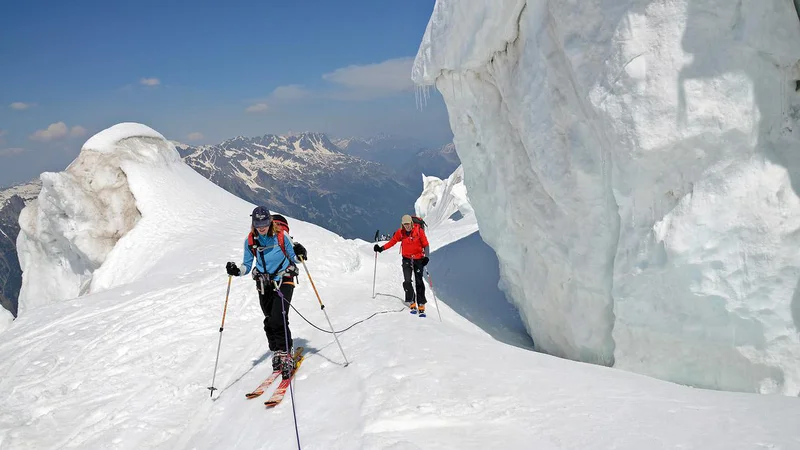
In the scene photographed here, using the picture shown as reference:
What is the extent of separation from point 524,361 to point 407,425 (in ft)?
8.69

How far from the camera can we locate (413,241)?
1132cm

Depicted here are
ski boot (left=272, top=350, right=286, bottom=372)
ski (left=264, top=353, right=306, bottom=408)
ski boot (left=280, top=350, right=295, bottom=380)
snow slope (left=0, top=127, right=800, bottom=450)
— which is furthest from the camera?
ski boot (left=272, top=350, right=286, bottom=372)

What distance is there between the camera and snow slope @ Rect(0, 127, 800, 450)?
454 cm

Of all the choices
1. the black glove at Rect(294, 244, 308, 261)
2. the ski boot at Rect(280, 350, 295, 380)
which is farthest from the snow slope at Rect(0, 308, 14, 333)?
the black glove at Rect(294, 244, 308, 261)

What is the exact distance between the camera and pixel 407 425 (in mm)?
4887

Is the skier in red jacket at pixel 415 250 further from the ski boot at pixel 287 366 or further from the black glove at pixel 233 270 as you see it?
the ski boot at pixel 287 366

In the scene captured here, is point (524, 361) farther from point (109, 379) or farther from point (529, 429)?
point (109, 379)

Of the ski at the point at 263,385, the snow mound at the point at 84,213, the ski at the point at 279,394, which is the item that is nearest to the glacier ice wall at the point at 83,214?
the snow mound at the point at 84,213

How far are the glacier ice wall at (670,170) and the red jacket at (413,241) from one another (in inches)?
124

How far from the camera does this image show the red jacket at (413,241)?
37.0ft

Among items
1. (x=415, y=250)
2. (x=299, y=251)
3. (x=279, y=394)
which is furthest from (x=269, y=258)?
(x=415, y=250)

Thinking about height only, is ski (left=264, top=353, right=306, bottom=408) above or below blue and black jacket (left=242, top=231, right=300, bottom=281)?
below

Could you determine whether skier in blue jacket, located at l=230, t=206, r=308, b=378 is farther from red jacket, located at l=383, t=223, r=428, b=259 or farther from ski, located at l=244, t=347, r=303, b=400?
red jacket, located at l=383, t=223, r=428, b=259

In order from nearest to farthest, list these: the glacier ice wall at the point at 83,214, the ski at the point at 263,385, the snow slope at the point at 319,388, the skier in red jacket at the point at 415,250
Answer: the snow slope at the point at 319,388 → the ski at the point at 263,385 → the skier in red jacket at the point at 415,250 → the glacier ice wall at the point at 83,214
